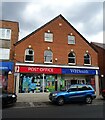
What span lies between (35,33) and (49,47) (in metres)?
2.42

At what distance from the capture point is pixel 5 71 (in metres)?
20.3

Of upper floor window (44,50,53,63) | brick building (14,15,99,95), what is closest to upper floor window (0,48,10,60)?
brick building (14,15,99,95)

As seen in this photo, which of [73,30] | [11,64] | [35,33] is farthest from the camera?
[73,30]

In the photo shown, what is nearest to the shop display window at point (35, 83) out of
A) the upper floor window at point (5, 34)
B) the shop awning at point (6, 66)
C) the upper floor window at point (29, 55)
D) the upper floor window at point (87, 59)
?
the shop awning at point (6, 66)

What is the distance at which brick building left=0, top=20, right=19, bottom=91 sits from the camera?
20.2 metres

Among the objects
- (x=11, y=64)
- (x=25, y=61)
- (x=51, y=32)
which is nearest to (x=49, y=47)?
(x=51, y=32)

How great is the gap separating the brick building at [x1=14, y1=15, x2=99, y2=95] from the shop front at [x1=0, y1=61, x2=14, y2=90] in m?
0.76

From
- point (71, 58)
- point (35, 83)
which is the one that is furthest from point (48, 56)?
point (35, 83)

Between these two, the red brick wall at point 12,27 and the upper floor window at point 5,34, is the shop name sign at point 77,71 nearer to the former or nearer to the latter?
the red brick wall at point 12,27

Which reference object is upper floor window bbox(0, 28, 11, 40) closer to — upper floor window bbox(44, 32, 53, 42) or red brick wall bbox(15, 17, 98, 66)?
red brick wall bbox(15, 17, 98, 66)

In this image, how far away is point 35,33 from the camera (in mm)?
22391

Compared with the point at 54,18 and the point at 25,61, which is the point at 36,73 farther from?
the point at 54,18

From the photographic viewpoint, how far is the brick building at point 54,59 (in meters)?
21.0

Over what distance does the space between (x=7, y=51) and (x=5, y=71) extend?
7.88ft
